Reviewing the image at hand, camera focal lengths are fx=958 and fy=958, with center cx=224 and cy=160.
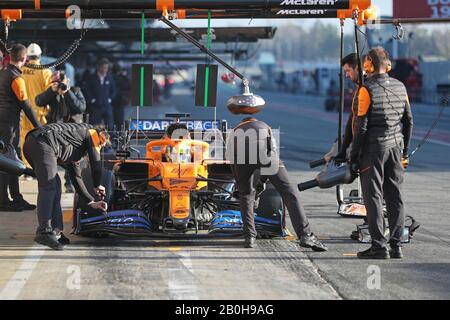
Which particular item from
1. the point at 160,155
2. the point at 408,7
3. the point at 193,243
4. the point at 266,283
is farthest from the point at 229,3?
the point at 408,7

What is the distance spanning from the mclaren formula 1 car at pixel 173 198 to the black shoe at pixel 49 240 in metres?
0.50

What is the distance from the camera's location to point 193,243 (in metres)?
9.69

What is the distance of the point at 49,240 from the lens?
9.30 m

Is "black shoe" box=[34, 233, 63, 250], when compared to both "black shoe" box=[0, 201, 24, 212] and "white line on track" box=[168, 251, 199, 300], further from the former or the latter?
"black shoe" box=[0, 201, 24, 212]

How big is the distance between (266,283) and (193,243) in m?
2.04

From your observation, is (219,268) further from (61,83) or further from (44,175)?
(61,83)

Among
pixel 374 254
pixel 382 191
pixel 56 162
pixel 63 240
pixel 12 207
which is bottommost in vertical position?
pixel 12 207

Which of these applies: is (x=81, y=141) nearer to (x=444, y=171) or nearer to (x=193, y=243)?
(x=193, y=243)

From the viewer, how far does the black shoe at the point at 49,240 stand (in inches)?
366

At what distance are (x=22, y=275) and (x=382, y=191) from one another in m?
3.50

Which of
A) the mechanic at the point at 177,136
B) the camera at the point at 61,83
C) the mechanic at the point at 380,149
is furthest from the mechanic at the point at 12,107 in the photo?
the mechanic at the point at 380,149

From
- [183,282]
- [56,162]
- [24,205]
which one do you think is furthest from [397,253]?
[24,205]

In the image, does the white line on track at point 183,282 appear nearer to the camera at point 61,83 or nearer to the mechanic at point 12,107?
the mechanic at point 12,107

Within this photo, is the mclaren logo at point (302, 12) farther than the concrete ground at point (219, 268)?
Yes
